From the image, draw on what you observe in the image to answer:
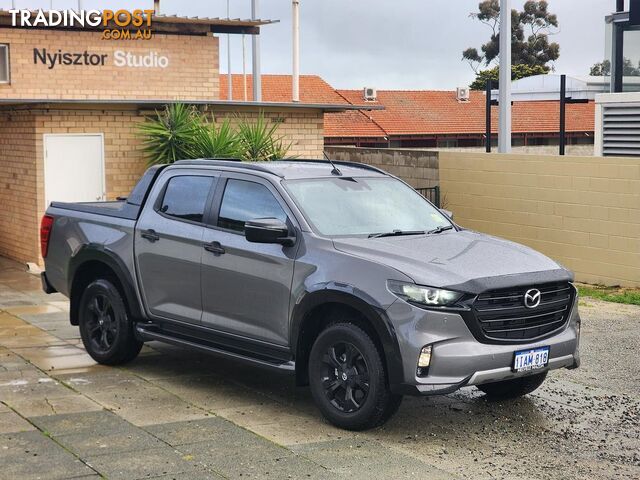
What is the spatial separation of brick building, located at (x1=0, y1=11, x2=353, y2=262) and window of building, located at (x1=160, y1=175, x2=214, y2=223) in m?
7.34

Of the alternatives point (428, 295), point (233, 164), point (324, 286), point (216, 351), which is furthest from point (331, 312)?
point (233, 164)

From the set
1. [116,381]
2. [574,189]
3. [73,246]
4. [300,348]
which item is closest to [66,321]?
[73,246]

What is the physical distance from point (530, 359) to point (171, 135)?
1036 centimetres

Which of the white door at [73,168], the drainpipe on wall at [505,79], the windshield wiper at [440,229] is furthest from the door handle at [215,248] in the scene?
the drainpipe on wall at [505,79]

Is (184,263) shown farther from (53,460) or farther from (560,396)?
(560,396)

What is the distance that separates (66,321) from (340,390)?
17.5 ft

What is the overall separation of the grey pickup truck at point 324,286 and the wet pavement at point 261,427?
1.15ft

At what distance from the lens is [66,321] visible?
484 inches

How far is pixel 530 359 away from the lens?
773cm

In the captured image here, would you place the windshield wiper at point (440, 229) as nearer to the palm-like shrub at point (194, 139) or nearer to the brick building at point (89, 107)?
the palm-like shrub at point (194, 139)

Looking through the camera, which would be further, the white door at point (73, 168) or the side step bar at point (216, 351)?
the white door at point (73, 168)

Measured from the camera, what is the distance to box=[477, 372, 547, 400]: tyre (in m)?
8.67

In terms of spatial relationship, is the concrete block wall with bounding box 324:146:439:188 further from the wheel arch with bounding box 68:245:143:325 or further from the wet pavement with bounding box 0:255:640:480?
the wheel arch with bounding box 68:245:143:325

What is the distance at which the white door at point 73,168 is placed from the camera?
16.9 m
